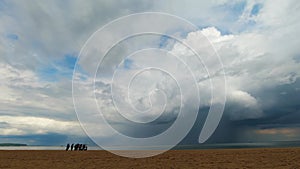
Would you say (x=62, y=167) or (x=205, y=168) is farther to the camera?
(x=62, y=167)

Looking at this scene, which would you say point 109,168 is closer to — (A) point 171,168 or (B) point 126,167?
(B) point 126,167

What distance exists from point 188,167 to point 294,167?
8.97 meters

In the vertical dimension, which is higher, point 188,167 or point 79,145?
point 79,145

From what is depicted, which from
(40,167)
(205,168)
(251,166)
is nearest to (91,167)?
(40,167)

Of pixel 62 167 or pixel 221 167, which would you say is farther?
pixel 62 167

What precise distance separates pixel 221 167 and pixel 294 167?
5.98 m

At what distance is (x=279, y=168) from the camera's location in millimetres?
22594

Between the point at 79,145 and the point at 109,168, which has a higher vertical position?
the point at 79,145

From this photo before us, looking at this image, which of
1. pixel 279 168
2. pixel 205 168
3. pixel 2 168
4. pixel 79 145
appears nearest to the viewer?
pixel 279 168

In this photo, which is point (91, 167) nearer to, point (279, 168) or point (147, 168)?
point (147, 168)

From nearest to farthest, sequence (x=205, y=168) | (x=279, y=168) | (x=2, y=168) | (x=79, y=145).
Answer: (x=279, y=168) → (x=205, y=168) → (x=2, y=168) → (x=79, y=145)

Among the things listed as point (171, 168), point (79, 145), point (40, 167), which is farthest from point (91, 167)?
point (79, 145)

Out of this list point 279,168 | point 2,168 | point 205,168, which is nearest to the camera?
point 279,168

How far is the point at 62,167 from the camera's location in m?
26.5
